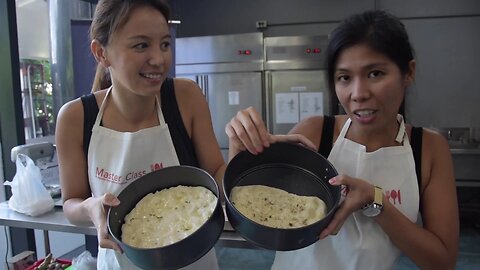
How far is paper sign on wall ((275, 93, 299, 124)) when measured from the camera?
373 centimetres

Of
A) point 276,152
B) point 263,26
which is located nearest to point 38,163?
point 276,152

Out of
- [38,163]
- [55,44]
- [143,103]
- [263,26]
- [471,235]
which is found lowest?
[471,235]

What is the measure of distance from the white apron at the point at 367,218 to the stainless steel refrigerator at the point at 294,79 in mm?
2723

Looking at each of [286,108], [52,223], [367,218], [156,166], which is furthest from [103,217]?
[286,108]

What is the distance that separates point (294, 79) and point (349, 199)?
3064 millimetres

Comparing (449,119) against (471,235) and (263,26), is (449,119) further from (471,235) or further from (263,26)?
(263,26)

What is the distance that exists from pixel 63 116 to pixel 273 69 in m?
2.86

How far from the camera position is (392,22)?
908 mm

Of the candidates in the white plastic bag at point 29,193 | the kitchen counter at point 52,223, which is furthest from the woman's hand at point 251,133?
the white plastic bag at point 29,193

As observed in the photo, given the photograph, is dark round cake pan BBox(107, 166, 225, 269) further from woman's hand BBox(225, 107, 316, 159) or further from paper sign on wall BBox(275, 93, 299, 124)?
paper sign on wall BBox(275, 93, 299, 124)

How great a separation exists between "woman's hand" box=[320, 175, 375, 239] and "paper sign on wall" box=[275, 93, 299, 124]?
298 cm

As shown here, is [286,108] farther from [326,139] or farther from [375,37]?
[375,37]

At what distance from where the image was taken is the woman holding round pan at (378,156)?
2.80 ft

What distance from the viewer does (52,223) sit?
1.53 m
